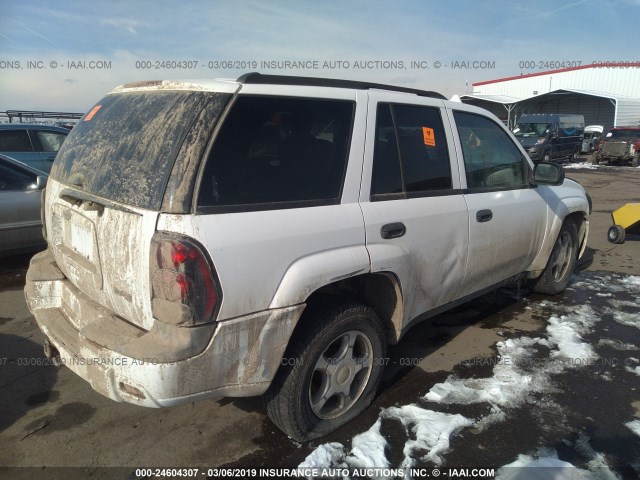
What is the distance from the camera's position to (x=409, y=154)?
299 cm

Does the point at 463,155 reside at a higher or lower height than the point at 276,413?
higher

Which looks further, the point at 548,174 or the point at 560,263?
the point at 560,263

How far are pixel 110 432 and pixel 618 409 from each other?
3.17 meters

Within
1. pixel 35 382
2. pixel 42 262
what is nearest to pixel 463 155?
pixel 42 262

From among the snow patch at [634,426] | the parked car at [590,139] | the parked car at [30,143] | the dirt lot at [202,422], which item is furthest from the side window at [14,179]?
the parked car at [590,139]

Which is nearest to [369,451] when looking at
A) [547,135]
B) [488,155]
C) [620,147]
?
[488,155]

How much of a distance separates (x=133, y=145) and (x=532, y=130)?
23239 millimetres

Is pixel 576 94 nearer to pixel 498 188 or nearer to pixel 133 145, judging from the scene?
pixel 498 188

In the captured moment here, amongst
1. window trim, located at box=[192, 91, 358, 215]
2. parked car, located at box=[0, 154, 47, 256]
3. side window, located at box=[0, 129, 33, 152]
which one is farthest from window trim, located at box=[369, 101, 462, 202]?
side window, located at box=[0, 129, 33, 152]

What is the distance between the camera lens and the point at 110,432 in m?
2.75

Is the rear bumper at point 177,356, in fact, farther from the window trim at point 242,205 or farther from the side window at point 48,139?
the side window at point 48,139

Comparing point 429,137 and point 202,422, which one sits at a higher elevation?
point 429,137

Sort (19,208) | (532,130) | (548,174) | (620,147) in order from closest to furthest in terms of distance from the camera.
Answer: (548,174), (19,208), (532,130), (620,147)

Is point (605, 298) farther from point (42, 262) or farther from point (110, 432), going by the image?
point (42, 262)
